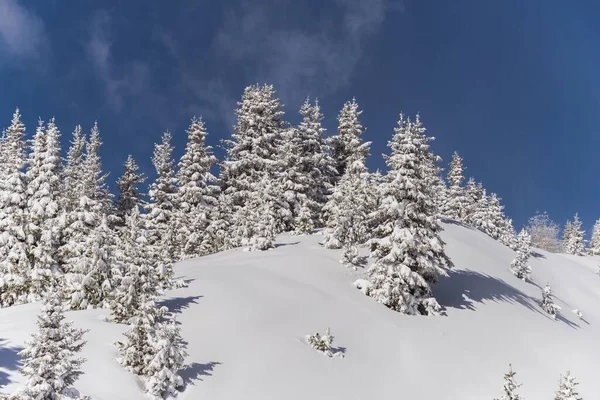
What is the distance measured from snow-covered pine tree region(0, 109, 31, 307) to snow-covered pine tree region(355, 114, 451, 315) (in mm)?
19944

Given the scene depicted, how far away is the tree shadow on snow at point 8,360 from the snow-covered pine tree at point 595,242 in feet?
332

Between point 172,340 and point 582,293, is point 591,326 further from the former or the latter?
point 172,340

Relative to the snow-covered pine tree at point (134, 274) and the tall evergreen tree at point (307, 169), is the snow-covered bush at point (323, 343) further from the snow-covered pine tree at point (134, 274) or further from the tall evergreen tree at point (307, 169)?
the tall evergreen tree at point (307, 169)

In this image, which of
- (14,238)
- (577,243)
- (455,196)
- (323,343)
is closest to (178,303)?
(323,343)

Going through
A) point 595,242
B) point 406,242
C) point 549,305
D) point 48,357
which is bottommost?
point 48,357

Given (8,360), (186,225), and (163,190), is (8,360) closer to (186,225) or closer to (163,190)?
(186,225)

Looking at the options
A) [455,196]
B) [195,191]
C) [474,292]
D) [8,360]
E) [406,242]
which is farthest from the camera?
[455,196]

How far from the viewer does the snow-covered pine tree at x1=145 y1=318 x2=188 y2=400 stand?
1316cm

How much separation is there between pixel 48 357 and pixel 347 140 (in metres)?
47.7

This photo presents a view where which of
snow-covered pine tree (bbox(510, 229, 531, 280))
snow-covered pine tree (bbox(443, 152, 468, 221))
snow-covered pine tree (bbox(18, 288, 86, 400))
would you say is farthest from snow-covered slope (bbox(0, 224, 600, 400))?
snow-covered pine tree (bbox(443, 152, 468, 221))

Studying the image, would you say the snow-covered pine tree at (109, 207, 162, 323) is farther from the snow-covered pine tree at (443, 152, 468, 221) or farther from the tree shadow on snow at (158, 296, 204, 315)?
the snow-covered pine tree at (443, 152, 468, 221)

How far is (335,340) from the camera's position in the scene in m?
19.8

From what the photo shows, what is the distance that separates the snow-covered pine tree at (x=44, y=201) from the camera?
94.8ft

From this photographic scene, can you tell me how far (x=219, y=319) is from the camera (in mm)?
18656
